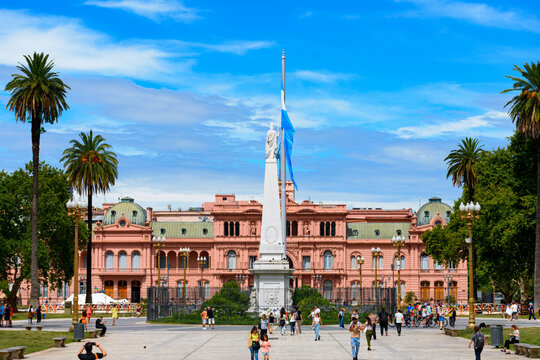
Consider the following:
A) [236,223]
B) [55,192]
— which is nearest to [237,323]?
[55,192]

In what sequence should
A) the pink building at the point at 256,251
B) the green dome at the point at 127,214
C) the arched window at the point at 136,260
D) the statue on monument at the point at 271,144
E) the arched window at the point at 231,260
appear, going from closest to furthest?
the statue on monument at the point at 271,144 → the pink building at the point at 256,251 → the arched window at the point at 136,260 → the arched window at the point at 231,260 → the green dome at the point at 127,214

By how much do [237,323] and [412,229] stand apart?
230 ft

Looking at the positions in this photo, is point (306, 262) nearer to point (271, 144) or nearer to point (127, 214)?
point (127, 214)

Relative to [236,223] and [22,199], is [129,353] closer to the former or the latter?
[22,199]

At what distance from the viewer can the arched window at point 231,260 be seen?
11931 cm

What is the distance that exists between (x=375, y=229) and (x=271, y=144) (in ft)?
235

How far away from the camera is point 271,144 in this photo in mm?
52188

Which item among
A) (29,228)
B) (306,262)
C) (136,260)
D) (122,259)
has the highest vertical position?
(29,228)

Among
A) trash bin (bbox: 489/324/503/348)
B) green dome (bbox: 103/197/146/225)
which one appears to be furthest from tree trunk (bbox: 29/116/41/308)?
green dome (bbox: 103/197/146/225)

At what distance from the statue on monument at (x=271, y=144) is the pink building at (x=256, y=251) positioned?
65.7 m

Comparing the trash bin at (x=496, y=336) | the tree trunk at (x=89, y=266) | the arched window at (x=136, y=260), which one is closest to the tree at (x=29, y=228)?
the tree trunk at (x=89, y=266)

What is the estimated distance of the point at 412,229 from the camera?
117812mm

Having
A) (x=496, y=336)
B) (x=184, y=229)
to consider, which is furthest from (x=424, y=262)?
(x=496, y=336)

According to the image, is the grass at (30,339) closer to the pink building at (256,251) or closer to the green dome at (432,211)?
the pink building at (256,251)
